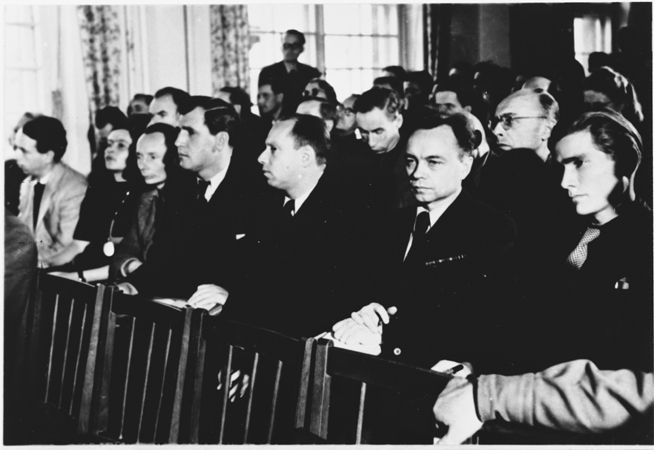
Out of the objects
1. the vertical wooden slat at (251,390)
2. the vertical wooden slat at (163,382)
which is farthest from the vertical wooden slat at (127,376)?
the vertical wooden slat at (251,390)

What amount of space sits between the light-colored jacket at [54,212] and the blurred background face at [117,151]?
189 mm

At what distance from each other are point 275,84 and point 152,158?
160 centimetres

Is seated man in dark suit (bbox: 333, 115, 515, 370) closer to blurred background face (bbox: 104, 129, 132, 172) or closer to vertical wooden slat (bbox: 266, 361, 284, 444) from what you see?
vertical wooden slat (bbox: 266, 361, 284, 444)

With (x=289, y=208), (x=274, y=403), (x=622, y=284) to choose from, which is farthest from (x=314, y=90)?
(x=274, y=403)

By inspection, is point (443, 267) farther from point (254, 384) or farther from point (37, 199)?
point (37, 199)

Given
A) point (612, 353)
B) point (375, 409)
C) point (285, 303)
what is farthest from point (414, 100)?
point (375, 409)

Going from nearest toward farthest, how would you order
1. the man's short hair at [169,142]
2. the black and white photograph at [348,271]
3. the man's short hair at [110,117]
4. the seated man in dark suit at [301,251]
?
the black and white photograph at [348,271] < the seated man in dark suit at [301,251] < the man's short hair at [169,142] < the man's short hair at [110,117]

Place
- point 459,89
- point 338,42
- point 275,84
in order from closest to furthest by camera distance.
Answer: point 459,89 < point 275,84 < point 338,42

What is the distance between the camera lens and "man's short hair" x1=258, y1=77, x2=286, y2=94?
4.96 meters

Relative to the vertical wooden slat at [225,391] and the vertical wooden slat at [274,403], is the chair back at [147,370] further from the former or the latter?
the vertical wooden slat at [274,403]

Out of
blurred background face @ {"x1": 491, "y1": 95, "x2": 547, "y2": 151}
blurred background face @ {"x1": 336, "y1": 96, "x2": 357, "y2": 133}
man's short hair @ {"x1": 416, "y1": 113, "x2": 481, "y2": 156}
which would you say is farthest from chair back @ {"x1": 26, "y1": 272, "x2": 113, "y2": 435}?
blurred background face @ {"x1": 336, "y1": 96, "x2": 357, "y2": 133}

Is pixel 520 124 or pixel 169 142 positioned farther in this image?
pixel 169 142

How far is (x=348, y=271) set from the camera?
8.81ft

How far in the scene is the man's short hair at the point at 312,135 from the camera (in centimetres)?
291
